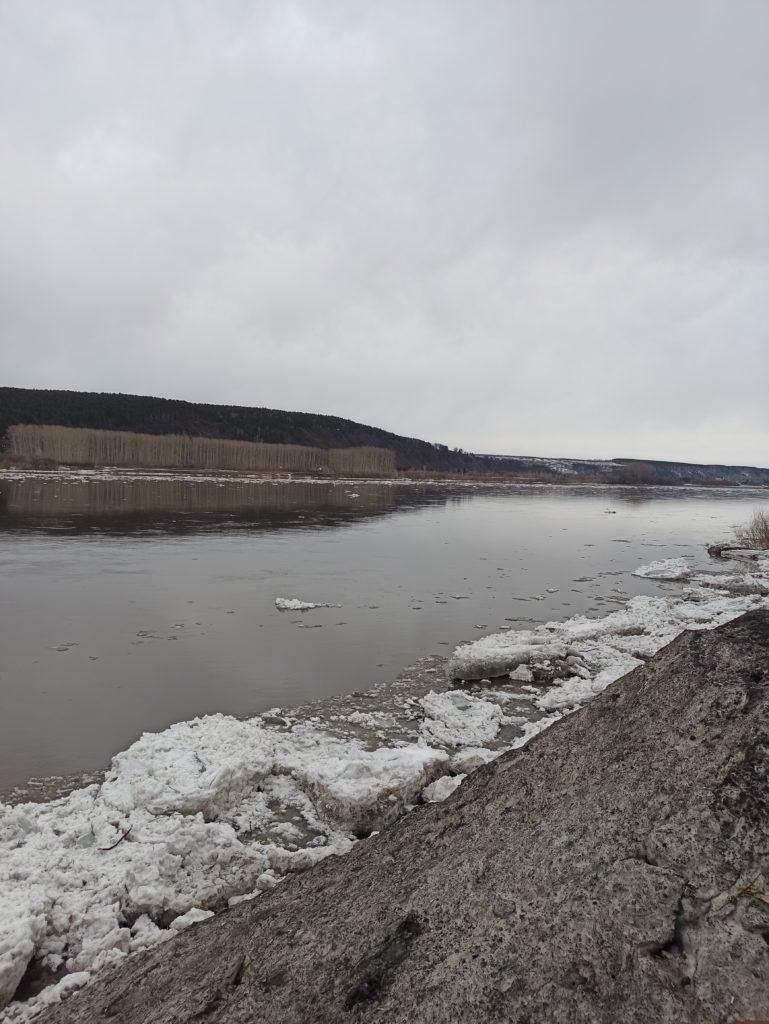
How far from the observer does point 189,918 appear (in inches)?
128

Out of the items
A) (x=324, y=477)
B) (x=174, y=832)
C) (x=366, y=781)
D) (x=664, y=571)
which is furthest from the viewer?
(x=324, y=477)

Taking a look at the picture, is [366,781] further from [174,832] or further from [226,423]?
[226,423]

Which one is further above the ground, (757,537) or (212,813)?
(757,537)

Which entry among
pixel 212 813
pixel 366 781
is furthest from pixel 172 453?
pixel 366 781

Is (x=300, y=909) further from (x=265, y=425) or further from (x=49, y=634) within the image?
(x=265, y=425)

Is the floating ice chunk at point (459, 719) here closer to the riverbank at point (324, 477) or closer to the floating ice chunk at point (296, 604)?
the floating ice chunk at point (296, 604)

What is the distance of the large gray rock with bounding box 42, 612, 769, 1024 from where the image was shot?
1.61 m

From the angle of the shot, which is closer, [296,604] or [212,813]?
[212,813]

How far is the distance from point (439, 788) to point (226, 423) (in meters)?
167

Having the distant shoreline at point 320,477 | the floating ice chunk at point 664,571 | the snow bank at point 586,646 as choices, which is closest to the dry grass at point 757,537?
the floating ice chunk at point 664,571

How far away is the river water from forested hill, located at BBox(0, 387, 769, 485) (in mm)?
106422

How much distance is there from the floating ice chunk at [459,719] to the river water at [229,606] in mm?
1211

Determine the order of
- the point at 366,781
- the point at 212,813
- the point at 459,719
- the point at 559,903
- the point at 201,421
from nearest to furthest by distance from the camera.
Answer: the point at 559,903 → the point at 212,813 → the point at 366,781 → the point at 459,719 → the point at 201,421

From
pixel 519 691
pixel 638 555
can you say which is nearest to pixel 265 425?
pixel 638 555
